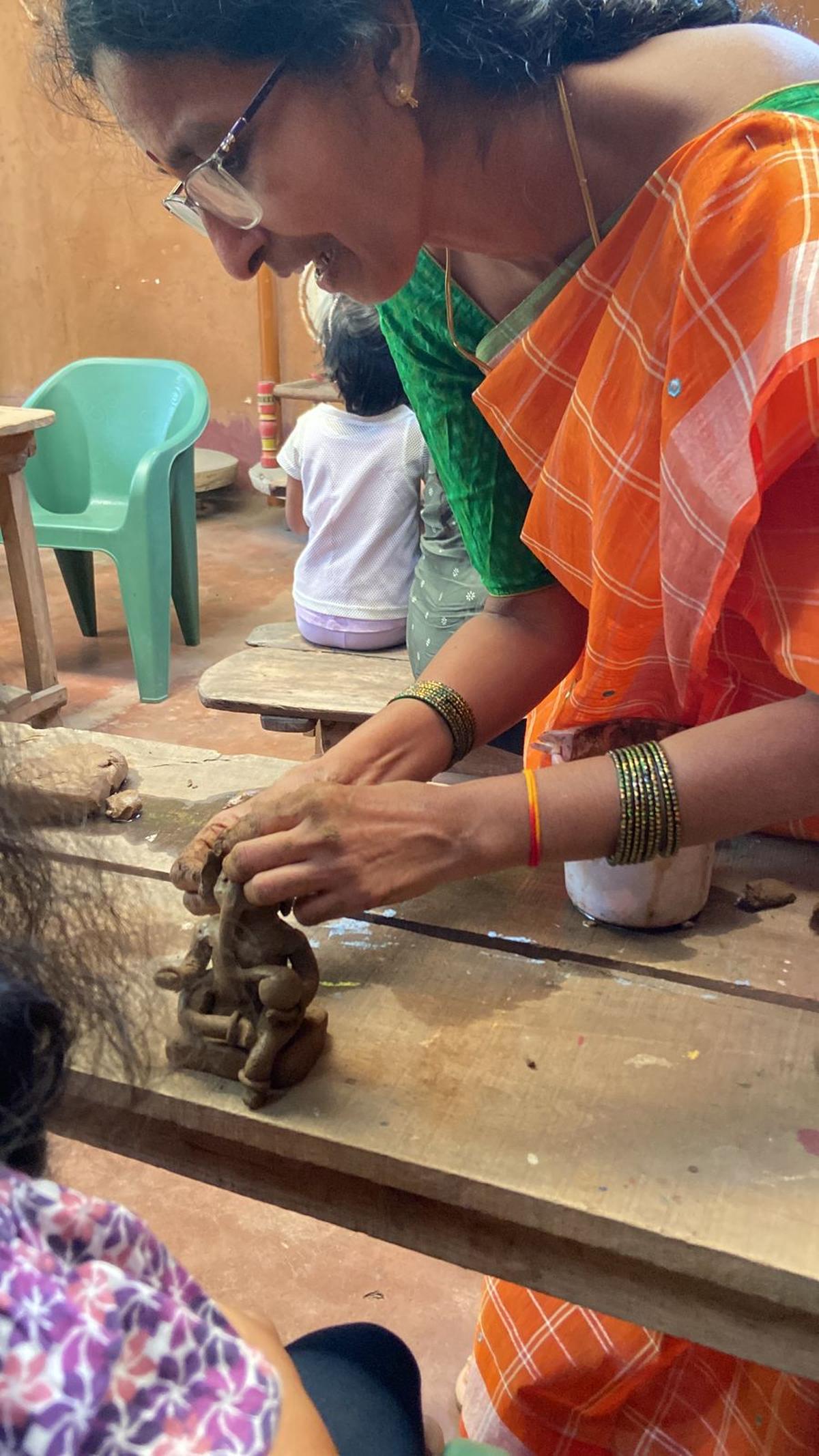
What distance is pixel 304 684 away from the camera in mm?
2414

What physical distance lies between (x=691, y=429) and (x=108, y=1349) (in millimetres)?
817

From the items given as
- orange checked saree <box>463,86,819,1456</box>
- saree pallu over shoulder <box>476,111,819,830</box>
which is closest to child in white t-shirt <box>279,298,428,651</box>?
orange checked saree <box>463,86,819,1456</box>

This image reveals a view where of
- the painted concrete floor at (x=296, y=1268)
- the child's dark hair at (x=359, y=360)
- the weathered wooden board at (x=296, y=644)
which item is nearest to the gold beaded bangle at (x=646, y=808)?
the painted concrete floor at (x=296, y=1268)

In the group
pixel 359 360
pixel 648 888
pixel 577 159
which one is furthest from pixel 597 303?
pixel 359 360

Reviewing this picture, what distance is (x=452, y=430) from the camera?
1.41 m

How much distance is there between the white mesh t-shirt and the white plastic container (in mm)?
1758

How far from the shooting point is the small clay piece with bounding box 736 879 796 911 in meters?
1.17

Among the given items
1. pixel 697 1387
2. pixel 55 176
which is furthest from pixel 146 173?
pixel 55 176

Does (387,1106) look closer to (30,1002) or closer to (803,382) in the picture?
(30,1002)

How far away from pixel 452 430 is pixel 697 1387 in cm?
117

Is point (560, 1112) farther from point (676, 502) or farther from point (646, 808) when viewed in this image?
point (676, 502)

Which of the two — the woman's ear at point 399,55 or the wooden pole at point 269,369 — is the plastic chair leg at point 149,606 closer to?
the wooden pole at point 269,369

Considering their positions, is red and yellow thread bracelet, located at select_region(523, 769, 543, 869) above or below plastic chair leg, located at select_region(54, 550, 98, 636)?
above

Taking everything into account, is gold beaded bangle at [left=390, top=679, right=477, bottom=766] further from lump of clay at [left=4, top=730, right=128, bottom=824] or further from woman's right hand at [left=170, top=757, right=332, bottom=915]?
lump of clay at [left=4, top=730, right=128, bottom=824]
